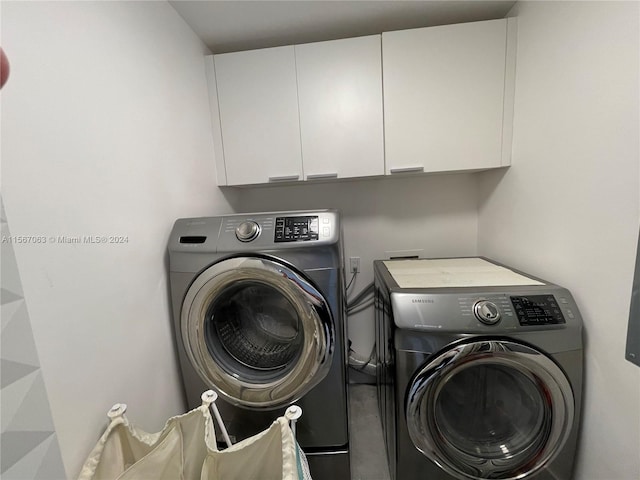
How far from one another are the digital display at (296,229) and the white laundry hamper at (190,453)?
550 millimetres

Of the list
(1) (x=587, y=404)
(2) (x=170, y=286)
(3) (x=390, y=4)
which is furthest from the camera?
(3) (x=390, y=4)

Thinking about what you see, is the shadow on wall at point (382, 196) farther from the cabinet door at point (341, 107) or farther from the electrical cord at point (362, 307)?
the electrical cord at point (362, 307)

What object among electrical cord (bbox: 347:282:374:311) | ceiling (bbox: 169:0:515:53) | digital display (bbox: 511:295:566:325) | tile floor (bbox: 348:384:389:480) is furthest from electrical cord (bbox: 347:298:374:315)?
ceiling (bbox: 169:0:515:53)

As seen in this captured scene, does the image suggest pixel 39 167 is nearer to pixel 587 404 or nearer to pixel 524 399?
pixel 524 399

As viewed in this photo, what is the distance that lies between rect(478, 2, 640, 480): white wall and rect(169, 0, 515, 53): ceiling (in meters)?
0.34

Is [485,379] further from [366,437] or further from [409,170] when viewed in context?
[409,170]

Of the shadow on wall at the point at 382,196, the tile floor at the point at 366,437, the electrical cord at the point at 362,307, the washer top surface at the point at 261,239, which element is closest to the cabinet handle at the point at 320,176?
the shadow on wall at the point at 382,196

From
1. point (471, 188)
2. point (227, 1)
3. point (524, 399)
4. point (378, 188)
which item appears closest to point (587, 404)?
point (524, 399)

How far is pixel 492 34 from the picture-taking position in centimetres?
126

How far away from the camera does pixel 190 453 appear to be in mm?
854

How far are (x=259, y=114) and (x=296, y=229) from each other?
2.61 ft

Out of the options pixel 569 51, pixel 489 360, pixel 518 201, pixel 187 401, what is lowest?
pixel 187 401

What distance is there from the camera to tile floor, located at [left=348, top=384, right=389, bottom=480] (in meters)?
1.27

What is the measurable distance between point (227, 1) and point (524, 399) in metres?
1.95
